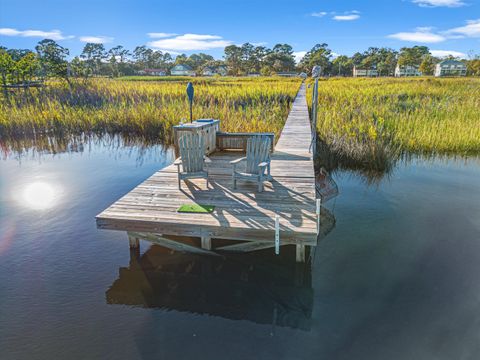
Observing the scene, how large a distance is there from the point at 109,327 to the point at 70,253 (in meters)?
1.94

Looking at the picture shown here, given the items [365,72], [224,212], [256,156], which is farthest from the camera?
[365,72]

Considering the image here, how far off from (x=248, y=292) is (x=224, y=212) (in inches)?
43.2

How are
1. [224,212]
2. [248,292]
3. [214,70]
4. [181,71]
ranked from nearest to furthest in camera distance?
[248,292] < [224,212] < [181,71] < [214,70]

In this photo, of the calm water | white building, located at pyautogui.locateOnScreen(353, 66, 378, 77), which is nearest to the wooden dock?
the calm water

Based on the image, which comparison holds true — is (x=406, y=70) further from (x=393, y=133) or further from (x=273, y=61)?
(x=393, y=133)

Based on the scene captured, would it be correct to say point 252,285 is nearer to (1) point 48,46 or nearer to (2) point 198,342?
(2) point 198,342

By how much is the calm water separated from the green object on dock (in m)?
0.80

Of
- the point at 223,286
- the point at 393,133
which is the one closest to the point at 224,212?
the point at 223,286

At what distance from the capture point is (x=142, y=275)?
475 centimetres

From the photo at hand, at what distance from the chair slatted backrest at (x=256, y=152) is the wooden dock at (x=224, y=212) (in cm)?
35

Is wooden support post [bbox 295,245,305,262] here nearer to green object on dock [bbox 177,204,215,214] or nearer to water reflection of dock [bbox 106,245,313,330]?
water reflection of dock [bbox 106,245,313,330]

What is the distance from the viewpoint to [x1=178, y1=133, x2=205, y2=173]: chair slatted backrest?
5.63 meters

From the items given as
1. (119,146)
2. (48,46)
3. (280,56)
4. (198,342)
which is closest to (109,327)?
(198,342)

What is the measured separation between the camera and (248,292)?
438 centimetres
